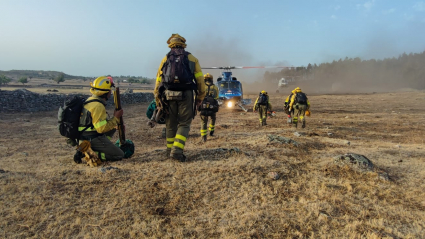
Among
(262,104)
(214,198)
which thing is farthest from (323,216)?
(262,104)

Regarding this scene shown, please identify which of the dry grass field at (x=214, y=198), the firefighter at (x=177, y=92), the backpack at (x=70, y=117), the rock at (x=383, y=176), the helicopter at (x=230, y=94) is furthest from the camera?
the helicopter at (x=230, y=94)

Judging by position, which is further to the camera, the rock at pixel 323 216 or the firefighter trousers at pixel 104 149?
the firefighter trousers at pixel 104 149

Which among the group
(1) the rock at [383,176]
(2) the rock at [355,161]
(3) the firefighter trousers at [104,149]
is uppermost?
(3) the firefighter trousers at [104,149]

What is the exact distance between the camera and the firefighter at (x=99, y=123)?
427 cm

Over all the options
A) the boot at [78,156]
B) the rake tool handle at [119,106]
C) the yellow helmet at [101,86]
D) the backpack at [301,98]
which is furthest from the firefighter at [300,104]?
the boot at [78,156]

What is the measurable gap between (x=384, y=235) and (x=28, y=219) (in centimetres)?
343

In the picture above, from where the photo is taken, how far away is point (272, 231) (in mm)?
2551

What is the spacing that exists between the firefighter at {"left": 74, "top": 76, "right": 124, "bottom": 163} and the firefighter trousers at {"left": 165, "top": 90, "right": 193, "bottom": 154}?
86 cm

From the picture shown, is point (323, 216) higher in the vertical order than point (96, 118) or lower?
lower

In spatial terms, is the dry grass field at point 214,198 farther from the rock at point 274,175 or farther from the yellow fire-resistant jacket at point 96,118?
the yellow fire-resistant jacket at point 96,118

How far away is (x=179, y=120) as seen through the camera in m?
4.64

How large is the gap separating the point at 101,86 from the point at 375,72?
7438cm

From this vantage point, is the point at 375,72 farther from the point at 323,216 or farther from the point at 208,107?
the point at 323,216

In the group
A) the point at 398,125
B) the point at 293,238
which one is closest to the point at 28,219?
the point at 293,238
